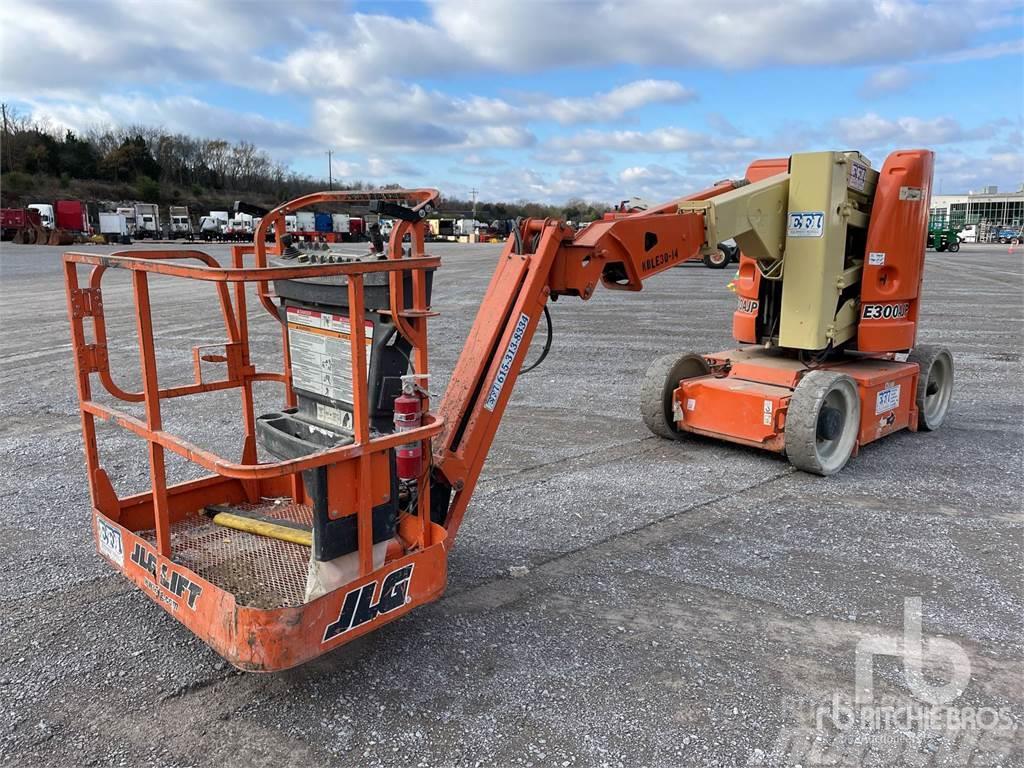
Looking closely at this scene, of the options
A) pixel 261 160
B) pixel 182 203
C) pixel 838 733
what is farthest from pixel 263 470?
pixel 261 160

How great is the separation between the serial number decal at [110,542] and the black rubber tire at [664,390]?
4.43m

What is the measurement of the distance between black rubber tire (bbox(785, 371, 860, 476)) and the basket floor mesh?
3.65m

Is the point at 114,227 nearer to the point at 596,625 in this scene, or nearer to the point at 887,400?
the point at 887,400

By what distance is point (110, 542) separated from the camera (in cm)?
381

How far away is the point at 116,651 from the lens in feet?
11.8

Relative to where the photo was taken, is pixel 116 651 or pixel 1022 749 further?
pixel 116 651

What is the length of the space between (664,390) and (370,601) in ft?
13.4

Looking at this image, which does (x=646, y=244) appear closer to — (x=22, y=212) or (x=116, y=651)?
(x=116, y=651)

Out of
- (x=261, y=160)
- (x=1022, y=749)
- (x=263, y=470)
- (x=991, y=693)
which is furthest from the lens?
(x=261, y=160)

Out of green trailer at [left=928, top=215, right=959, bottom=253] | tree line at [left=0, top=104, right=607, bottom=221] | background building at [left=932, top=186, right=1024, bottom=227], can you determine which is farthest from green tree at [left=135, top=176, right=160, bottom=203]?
background building at [left=932, top=186, right=1024, bottom=227]

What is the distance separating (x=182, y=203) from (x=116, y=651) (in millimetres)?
96782

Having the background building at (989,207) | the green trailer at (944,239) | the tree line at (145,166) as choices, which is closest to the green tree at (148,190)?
the tree line at (145,166)

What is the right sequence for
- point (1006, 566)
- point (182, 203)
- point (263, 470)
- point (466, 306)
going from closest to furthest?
point (263, 470) < point (1006, 566) < point (466, 306) < point (182, 203)

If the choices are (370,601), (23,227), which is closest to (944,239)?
(370,601)
